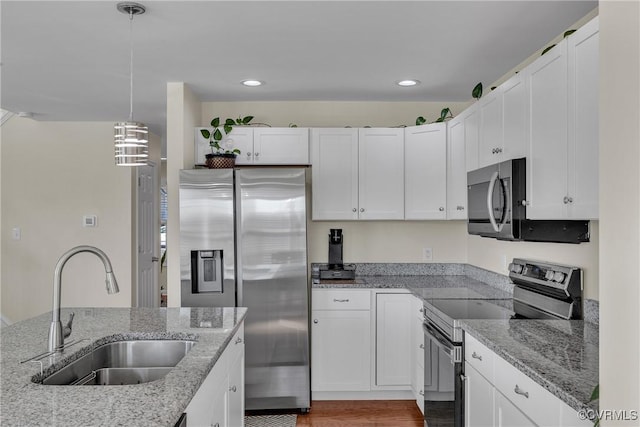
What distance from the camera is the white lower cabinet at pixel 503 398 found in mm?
1546

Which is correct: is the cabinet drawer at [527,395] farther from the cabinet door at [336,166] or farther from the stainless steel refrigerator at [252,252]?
the cabinet door at [336,166]

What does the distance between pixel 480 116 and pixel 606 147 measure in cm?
A: 204

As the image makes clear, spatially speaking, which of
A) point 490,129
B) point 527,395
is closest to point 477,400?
point 527,395

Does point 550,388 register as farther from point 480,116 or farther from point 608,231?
point 480,116

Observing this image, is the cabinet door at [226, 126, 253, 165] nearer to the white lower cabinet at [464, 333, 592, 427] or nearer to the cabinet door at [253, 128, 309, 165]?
the cabinet door at [253, 128, 309, 165]

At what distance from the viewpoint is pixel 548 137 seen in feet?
7.20

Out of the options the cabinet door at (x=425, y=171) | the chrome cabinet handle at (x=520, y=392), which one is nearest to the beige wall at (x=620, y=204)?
the chrome cabinet handle at (x=520, y=392)

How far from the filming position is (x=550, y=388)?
153 cm

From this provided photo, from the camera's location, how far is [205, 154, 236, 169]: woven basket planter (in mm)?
3777

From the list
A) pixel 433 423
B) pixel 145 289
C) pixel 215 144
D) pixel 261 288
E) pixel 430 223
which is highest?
pixel 215 144

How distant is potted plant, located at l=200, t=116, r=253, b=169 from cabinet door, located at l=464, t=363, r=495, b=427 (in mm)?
2334

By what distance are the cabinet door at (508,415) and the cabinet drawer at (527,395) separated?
0.02 m

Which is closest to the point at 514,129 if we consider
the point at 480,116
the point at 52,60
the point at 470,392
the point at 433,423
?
the point at 480,116

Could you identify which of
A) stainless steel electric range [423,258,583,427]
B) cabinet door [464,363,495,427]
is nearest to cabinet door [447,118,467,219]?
stainless steel electric range [423,258,583,427]
